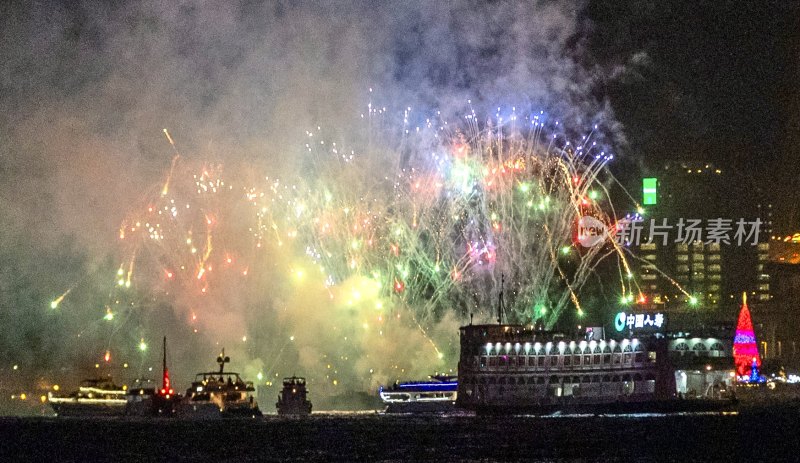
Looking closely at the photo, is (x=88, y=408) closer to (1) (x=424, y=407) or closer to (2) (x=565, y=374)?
(1) (x=424, y=407)

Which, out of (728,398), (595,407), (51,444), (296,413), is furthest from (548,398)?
(51,444)

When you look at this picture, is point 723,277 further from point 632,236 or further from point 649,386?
point 649,386

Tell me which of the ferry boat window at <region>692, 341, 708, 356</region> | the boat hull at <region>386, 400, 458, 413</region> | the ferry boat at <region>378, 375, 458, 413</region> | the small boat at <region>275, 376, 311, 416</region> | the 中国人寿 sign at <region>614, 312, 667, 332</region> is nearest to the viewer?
the ferry boat window at <region>692, 341, 708, 356</region>

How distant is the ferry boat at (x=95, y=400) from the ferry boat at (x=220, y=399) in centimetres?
1128

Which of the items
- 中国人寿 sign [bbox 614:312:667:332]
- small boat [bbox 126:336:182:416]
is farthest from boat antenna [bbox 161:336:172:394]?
中国人寿 sign [bbox 614:312:667:332]

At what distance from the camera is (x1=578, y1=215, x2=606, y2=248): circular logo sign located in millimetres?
85938

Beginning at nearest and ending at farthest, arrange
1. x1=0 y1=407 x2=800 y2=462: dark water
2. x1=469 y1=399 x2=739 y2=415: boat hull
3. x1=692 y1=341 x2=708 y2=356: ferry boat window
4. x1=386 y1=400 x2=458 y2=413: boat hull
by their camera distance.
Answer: x1=0 y1=407 x2=800 y2=462: dark water, x1=469 y1=399 x2=739 y2=415: boat hull, x1=692 y1=341 x2=708 y2=356: ferry boat window, x1=386 y1=400 x2=458 y2=413: boat hull

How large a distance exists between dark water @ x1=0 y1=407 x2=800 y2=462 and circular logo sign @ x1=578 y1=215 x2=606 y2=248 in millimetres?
Answer: 15513

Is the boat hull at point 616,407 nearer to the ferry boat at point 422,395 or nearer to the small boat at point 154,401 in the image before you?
the ferry boat at point 422,395

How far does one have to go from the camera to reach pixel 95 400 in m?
123

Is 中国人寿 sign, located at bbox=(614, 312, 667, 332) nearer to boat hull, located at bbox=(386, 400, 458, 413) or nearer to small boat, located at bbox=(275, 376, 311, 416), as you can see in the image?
boat hull, located at bbox=(386, 400, 458, 413)

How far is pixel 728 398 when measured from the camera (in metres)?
94.8

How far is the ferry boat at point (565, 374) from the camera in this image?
96500mm

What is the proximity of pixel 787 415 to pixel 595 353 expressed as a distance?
62.4 ft
